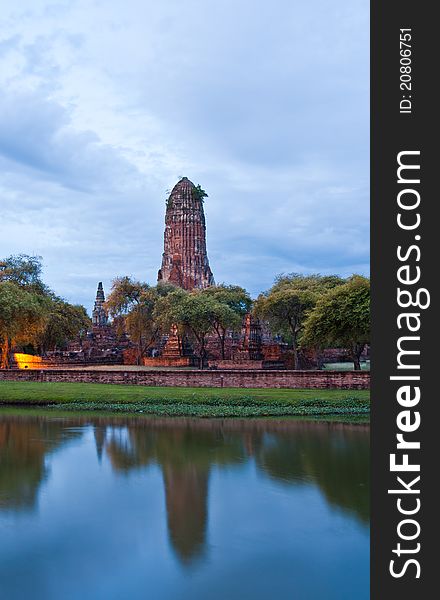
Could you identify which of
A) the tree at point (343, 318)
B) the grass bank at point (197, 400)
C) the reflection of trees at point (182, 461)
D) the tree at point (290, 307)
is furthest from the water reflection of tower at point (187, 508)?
the tree at point (290, 307)

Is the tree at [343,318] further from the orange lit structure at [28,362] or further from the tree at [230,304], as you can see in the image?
the orange lit structure at [28,362]

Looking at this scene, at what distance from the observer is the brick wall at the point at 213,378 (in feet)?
93.9

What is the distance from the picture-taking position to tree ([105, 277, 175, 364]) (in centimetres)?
5188

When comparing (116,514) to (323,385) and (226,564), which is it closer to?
(226,564)

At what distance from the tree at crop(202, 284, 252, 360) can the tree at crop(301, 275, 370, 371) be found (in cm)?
1301

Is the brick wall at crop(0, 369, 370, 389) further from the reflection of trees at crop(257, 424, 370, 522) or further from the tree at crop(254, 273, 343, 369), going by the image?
the tree at crop(254, 273, 343, 369)

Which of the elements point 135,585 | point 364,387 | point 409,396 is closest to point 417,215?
point 409,396

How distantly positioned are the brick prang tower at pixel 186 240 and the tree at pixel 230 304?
2617 cm

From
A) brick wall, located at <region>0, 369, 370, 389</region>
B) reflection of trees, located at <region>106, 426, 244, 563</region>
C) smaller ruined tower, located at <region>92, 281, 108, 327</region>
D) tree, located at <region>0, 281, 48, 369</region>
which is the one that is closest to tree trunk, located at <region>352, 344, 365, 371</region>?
brick wall, located at <region>0, 369, 370, 389</region>

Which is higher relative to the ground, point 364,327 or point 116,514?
point 364,327

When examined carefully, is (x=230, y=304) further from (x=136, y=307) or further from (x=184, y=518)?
(x=184, y=518)

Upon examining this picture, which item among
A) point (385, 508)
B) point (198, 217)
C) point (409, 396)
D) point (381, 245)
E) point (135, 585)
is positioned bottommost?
point (135, 585)

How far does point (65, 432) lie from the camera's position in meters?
19.9

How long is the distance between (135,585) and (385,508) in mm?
3357
